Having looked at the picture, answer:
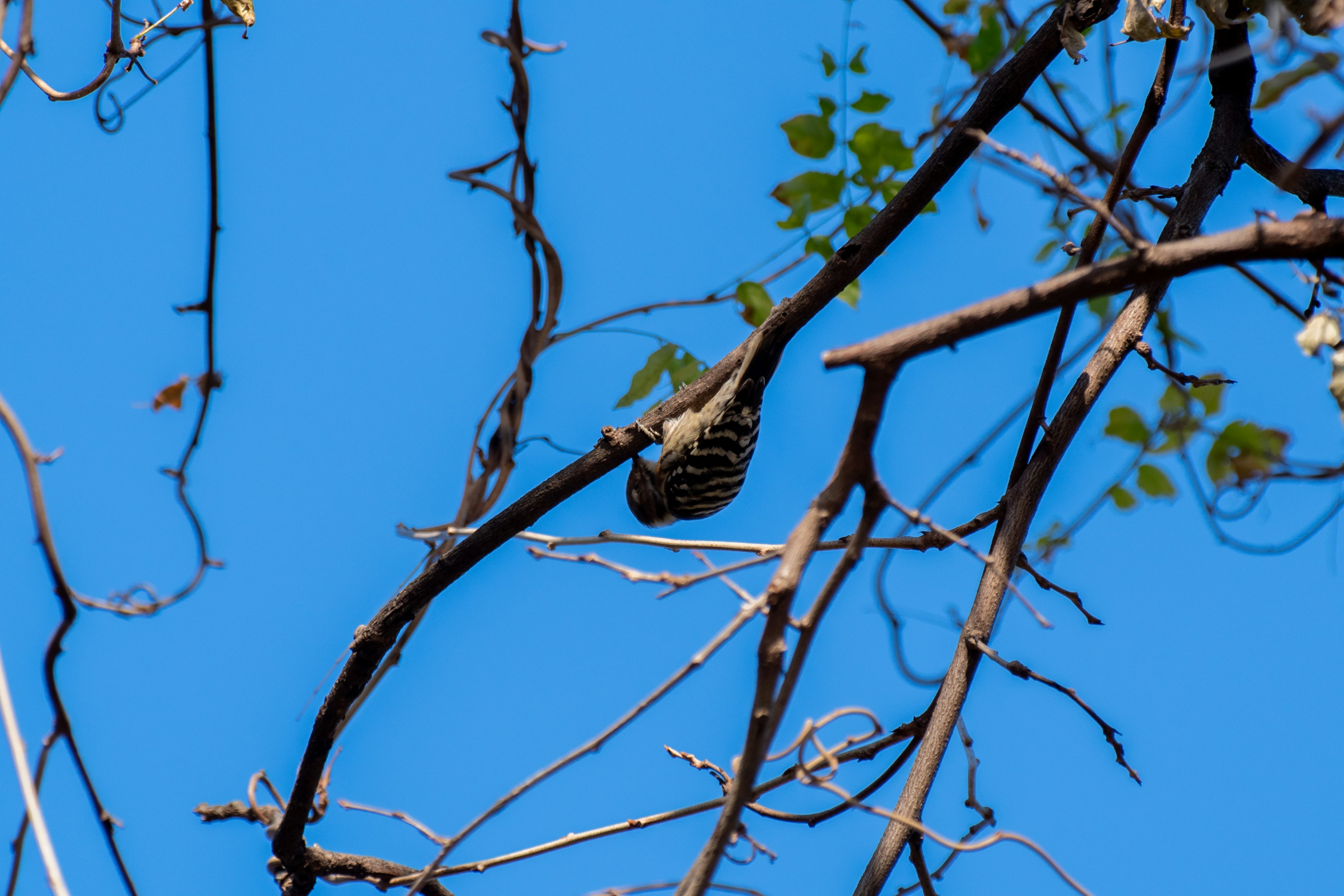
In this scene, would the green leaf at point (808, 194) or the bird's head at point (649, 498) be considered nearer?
the green leaf at point (808, 194)

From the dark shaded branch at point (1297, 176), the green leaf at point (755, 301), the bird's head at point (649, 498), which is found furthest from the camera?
the bird's head at point (649, 498)

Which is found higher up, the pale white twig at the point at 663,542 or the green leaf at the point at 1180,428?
the green leaf at the point at 1180,428

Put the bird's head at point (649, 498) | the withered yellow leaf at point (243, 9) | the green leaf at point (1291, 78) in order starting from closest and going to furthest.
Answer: the green leaf at point (1291, 78) < the withered yellow leaf at point (243, 9) < the bird's head at point (649, 498)

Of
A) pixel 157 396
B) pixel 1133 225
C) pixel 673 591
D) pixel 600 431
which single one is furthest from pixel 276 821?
pixel 1133 225


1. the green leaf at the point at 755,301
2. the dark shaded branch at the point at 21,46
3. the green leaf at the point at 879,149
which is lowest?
the dark shaded branch at the point at 21,46

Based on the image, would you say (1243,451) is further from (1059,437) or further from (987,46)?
(987,46)

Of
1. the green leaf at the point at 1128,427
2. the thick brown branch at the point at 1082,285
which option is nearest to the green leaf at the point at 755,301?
the green leaf at the point at 1128,427

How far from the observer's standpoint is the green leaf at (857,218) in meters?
2.27

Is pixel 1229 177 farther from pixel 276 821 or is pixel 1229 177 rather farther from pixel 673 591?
pixel 276 821

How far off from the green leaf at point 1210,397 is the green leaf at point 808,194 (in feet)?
3.12

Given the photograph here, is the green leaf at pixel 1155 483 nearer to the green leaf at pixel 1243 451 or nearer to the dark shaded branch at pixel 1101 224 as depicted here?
the green leaf at pixel 1243 451

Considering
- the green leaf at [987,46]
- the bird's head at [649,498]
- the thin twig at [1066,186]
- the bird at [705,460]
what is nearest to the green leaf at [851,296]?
the bird at [705,460]

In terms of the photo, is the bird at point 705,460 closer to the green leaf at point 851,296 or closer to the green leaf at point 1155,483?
the green leaf at point 851,296

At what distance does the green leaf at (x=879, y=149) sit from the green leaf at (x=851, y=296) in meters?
0.25
